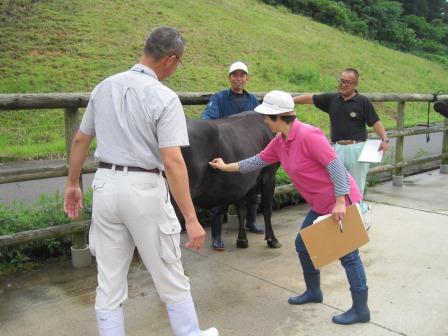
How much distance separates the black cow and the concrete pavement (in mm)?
502

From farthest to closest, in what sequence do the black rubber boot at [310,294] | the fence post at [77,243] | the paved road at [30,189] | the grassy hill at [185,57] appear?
the grassy hill at [185,57] < the paved road at [30,189] < the fence post at [77,243] < the black rubber boot at [310,294]

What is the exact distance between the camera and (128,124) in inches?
98.0

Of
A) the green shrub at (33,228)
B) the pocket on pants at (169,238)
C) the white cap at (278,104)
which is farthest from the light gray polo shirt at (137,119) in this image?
the green shrub at (33,228)

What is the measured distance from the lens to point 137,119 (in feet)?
8.14

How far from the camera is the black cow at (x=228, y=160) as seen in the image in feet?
13.2

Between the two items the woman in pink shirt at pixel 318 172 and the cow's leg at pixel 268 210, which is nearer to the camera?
the woman in pink shirt at pixel 318 172

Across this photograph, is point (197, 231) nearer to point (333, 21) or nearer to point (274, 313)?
point (274, 313)

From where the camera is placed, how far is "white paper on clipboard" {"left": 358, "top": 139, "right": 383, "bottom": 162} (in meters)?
4.85

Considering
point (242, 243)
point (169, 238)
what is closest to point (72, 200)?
point (169, 238)

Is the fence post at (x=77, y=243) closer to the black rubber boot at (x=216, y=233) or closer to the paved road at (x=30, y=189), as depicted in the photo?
the black rubber boot at (x=216, y=233)

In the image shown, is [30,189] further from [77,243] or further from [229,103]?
[229,103]

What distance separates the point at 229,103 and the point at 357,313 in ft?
7.65

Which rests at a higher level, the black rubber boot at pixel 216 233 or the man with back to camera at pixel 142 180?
the man with back to camera at pixel 142 180

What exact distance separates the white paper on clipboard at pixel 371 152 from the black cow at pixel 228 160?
0.83 m
